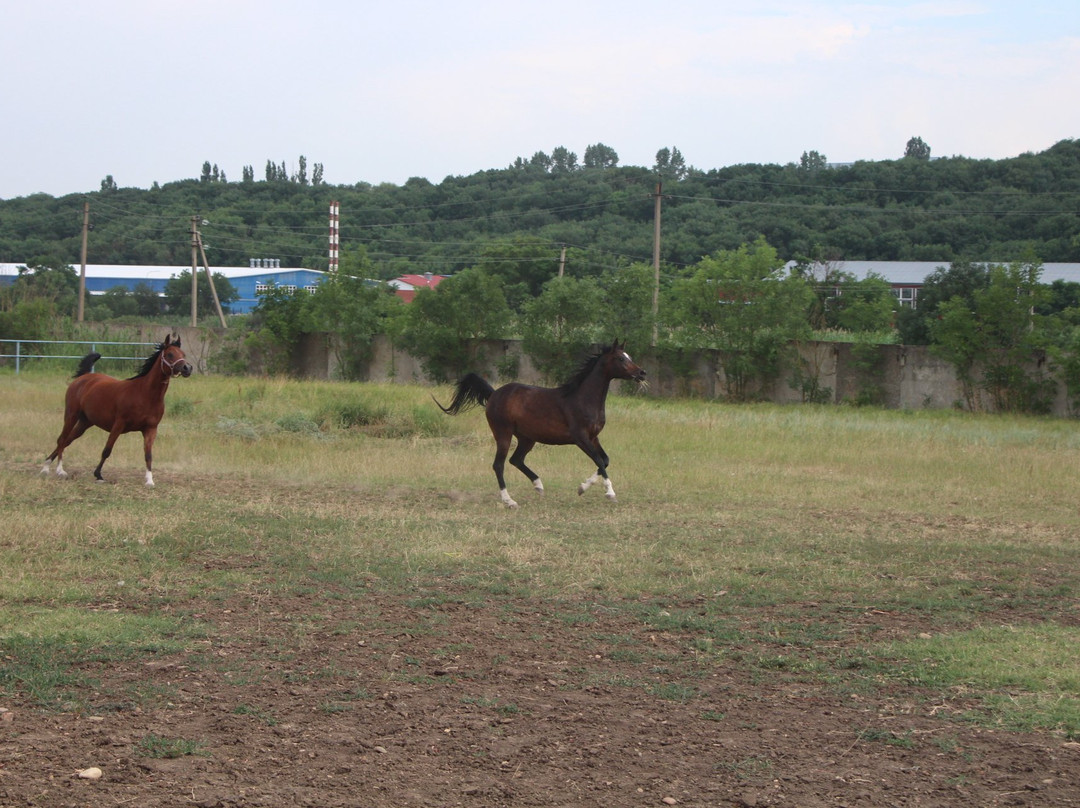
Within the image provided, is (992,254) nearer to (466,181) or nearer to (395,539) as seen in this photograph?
(466,181)

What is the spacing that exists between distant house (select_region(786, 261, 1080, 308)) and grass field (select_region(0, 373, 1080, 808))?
37.4 meters

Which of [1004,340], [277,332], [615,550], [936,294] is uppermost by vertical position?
[936,294]

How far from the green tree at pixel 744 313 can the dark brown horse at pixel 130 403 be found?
18.0 m

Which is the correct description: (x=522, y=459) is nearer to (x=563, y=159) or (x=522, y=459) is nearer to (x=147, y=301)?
(x=147, y=301)

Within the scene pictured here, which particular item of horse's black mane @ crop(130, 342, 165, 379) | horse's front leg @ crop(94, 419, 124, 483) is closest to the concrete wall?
horse's black mane @ crop(130, 342, 165, 379)

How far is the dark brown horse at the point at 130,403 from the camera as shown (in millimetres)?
12703

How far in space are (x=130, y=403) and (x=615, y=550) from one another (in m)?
6.75

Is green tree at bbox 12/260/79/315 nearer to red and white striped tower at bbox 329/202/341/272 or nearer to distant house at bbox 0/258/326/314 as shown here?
distant house at bbox 0/258/326/314

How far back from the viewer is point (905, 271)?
180 ft

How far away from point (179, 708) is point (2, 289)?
38394mm

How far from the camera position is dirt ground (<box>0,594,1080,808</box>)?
4.28m

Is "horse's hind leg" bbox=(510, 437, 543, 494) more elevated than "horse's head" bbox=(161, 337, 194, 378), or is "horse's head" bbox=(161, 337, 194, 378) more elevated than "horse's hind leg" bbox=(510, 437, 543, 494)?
"horse's head" bbox=(161, 337, 194, 378)

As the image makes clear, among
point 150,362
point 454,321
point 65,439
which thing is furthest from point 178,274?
point 150,362

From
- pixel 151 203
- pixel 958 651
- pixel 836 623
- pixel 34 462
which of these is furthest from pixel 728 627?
pixel 151 203
